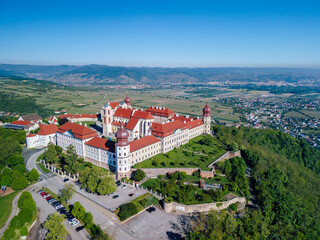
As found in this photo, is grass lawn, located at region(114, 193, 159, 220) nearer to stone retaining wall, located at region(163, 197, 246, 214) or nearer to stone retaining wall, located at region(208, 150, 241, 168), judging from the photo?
stone retaining wall, located at region(163, 197, 246, 214)

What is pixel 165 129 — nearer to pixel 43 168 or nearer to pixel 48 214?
pixel 43 168

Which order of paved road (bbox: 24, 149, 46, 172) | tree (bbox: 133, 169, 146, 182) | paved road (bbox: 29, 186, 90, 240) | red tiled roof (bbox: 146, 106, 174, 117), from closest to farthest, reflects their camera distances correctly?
paved road (bbox: 29, 186, 90, 240), tree (bbox: 133, 169, 146, 182), paved road (bbox: 24, 149, 46, 172), red tiled roof (bbox: 146, 106, 174, 117)

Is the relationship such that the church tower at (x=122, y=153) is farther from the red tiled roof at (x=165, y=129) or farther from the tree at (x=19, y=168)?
the tree at (x=19, y=168)

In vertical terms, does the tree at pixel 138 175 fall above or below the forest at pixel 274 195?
above

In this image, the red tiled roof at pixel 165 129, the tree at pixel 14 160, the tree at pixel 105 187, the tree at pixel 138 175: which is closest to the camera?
the tree at pixel 105 187

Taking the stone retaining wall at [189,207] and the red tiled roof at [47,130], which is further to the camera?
the red tiled roof at [47,130]

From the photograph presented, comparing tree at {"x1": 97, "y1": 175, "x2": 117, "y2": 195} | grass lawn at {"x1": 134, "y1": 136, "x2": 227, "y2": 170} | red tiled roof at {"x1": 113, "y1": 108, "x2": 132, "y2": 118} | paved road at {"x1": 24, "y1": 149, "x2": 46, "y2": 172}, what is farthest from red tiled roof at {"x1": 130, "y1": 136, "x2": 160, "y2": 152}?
paved road at {"x1": 24, "y1": 149, "x2": 46, "y2": 172}

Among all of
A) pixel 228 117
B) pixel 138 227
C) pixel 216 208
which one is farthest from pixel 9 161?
pixel 228 117

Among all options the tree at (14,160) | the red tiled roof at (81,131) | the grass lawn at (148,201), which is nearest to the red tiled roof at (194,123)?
the red tiled roof at (81,131)
